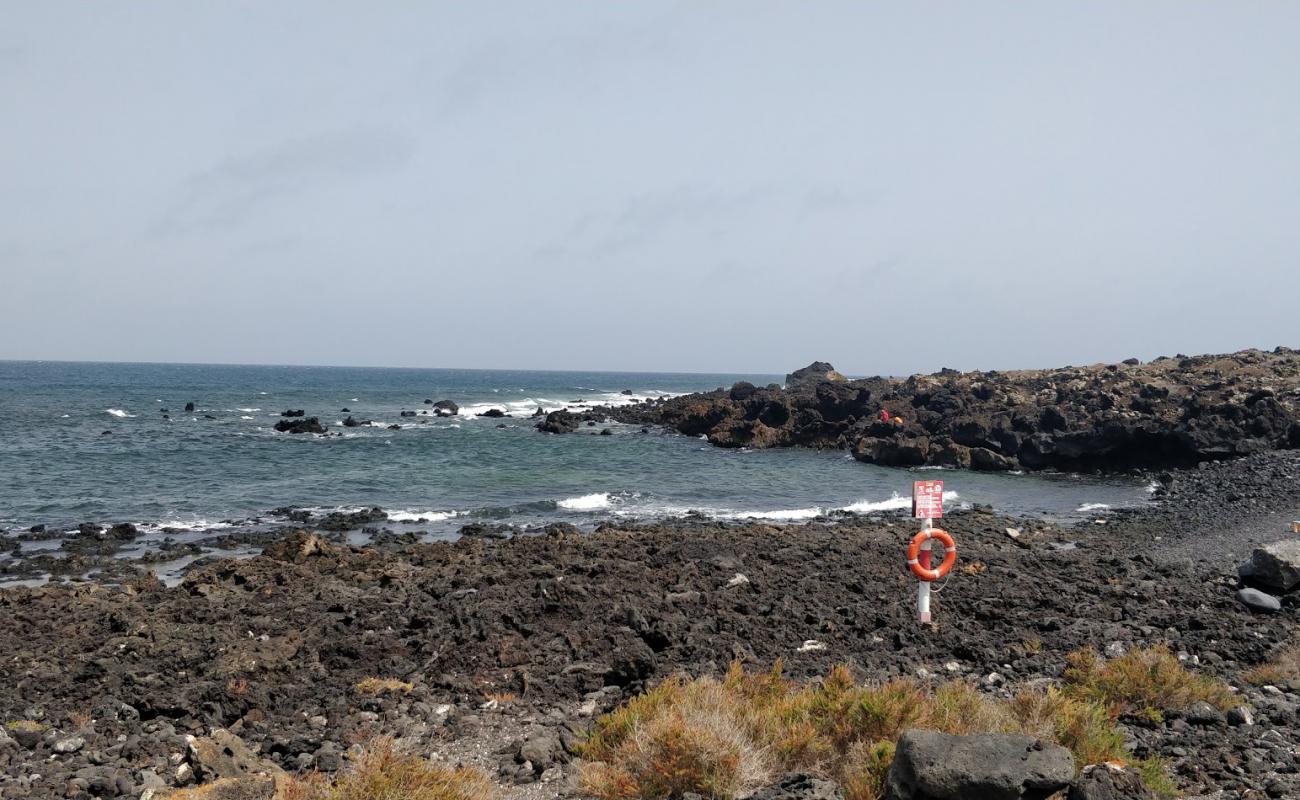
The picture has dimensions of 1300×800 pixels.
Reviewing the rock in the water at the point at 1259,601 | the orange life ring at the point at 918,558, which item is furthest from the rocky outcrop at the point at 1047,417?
the orange life ring at the point at 918,558

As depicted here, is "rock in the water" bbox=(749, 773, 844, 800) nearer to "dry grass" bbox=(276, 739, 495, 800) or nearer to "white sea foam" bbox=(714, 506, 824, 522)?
"dry grass" bbox=(276, 739, 495, 800)

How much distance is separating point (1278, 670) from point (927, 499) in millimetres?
4132

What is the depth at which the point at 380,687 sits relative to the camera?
29.6 feet

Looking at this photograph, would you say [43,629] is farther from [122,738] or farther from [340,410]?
[340,410]

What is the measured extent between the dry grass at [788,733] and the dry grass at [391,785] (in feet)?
3.02

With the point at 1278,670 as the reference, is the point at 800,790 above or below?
above

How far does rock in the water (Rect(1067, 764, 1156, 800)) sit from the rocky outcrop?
32.2 meters

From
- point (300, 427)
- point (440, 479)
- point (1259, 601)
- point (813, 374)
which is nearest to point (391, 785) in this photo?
point (1259, 601)

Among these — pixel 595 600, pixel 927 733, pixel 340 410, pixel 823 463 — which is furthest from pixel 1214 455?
pixel 340 410

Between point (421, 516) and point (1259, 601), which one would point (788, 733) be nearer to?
point (1259, 601)

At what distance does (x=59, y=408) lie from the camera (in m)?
62.8

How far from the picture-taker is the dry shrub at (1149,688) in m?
7.53

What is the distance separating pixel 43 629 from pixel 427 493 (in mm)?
16892

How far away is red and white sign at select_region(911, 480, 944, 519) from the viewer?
37.3ft
